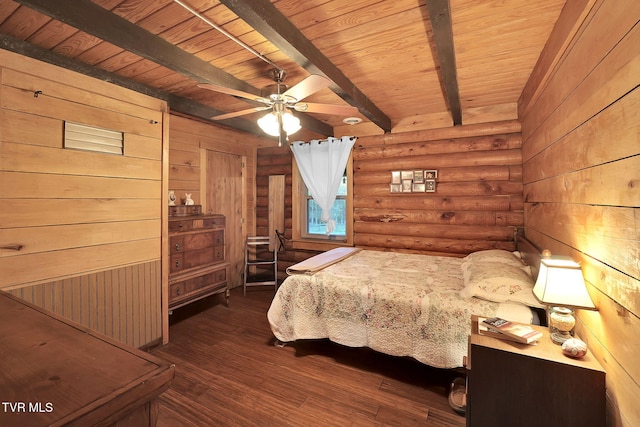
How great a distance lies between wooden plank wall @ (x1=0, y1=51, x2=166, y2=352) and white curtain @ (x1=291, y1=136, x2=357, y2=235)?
2113 millimetres

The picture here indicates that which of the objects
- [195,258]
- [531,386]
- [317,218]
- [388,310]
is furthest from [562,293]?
[317,218]

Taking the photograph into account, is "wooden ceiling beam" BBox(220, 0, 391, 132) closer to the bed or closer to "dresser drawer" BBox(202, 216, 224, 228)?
the bed

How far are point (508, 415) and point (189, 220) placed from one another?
333 cm

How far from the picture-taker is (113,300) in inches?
98.6

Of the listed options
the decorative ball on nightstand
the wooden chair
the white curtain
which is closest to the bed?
the decorative ball on nightstand

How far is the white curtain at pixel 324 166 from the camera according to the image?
4.27 meters

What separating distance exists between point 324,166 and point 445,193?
68.7 inches

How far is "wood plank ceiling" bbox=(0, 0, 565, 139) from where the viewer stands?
1.65 m

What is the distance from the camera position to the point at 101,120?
2.41m

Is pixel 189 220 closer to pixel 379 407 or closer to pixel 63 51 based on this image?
pixel 63 51

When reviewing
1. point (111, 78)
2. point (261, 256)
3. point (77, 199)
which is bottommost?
point (261, 256)

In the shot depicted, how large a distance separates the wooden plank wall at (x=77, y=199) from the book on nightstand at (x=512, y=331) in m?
2.87

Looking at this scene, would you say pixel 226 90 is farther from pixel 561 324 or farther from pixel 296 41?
pixel 561 324

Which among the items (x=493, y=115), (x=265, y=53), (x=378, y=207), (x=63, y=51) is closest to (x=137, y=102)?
(x=63, y=51)
